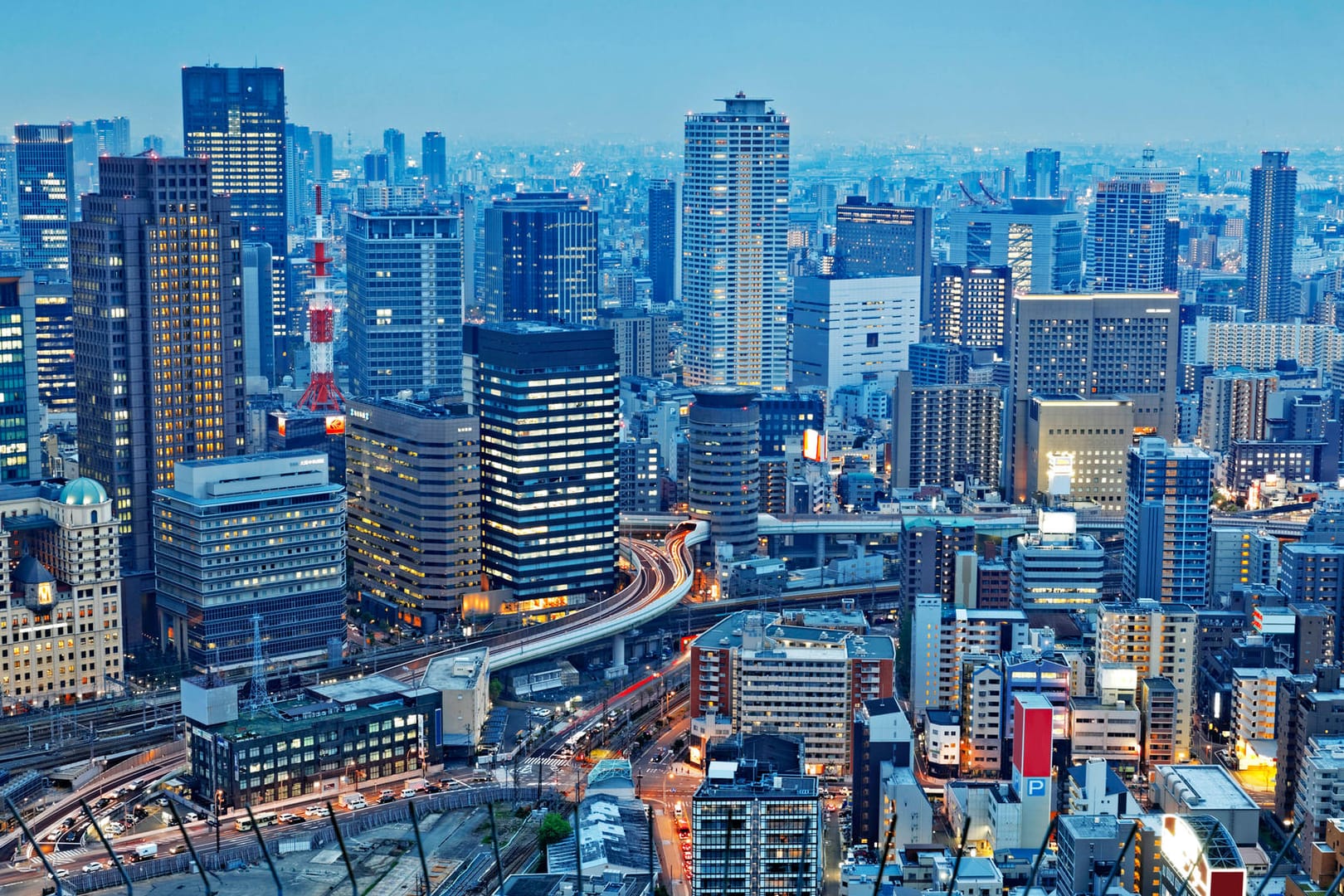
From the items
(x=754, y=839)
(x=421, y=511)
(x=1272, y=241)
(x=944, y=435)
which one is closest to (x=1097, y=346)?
(x=944, y=435)

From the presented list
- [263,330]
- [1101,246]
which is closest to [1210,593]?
[263,330]

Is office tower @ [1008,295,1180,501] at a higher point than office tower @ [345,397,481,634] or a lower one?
higher

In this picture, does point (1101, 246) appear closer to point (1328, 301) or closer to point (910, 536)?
point (1328, 301)

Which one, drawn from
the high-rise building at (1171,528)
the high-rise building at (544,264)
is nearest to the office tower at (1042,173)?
the high-rise building at (544,264)

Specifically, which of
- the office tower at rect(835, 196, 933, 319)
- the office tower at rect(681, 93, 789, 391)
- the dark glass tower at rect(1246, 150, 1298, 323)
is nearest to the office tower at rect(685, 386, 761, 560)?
the office tower at rect(681, 93, 789, 391)

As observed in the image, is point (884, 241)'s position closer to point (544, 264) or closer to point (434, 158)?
point (544, 264)

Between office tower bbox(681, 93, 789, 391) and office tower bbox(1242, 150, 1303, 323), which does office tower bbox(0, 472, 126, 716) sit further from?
office tower bbox(1242, 150, 1303, 323)

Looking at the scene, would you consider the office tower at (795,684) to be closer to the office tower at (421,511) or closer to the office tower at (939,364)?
the office tower at (421,511)
